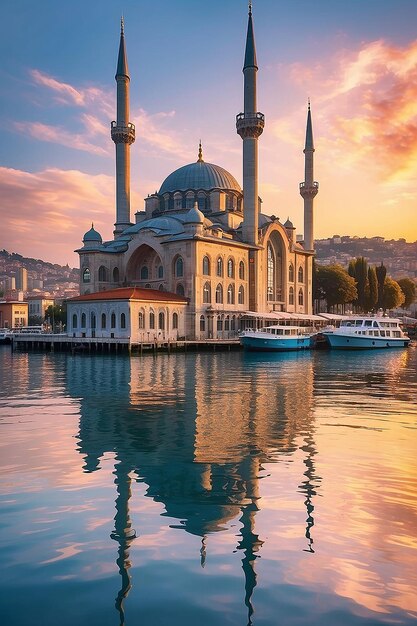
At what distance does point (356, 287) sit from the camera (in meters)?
75.8

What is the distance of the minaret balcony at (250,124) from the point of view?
5188 centimetres

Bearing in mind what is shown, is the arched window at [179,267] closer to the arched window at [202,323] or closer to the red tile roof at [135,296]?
the red tile roof at [135,296]

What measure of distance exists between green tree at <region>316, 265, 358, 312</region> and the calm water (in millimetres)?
57032

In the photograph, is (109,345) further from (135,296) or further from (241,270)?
(241,270)

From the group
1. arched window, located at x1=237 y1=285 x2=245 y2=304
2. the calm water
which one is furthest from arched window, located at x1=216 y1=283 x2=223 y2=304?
the calm water

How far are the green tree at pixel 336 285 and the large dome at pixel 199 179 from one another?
663 inches

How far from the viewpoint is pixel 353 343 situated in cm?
4856

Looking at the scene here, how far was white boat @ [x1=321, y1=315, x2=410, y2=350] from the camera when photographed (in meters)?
48.6

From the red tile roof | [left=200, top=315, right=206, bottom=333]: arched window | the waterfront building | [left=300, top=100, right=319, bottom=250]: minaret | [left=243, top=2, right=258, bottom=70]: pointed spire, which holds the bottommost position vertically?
[left=200, top=315, right=206, bottom=333]: arched window

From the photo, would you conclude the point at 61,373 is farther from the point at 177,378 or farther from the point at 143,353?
the point at 143,353

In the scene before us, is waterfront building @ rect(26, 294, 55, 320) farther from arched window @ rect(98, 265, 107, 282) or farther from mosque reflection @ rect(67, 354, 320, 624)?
mosque reflection @ rect(67, 354, 320, 624)

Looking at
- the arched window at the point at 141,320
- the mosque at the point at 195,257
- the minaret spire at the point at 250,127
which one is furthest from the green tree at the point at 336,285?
the arched window at the point at 141,320

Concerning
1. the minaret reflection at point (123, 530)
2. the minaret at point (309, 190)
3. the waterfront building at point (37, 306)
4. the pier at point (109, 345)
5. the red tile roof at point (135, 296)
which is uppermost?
the minaret at point (309, 190)

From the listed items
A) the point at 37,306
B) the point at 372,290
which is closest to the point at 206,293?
the point at 372,290
